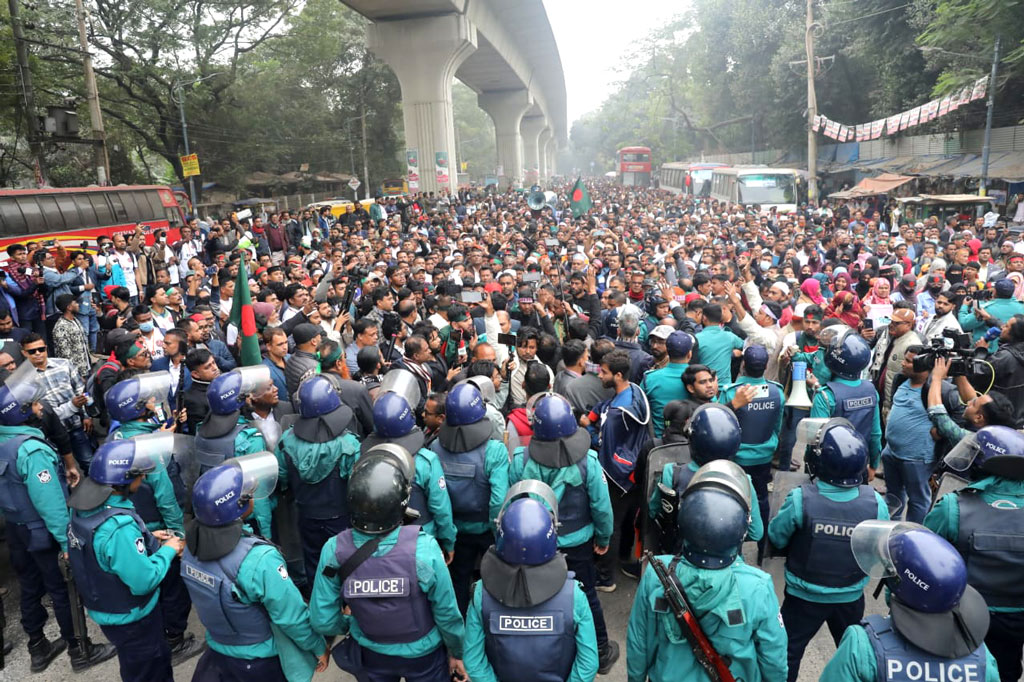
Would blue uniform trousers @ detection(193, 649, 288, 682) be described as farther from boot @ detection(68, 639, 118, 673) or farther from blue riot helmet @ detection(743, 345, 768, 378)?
blue riot helmet @ detection(743, 345, 768, 378)

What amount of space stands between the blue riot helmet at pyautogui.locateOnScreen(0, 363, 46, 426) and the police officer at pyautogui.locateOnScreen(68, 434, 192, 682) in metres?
1.14

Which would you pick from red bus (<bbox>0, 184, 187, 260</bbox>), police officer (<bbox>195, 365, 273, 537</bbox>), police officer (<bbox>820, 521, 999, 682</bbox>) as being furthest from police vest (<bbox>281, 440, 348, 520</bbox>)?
red bus (<bbox>0, 184, 187, 260</bbox>)

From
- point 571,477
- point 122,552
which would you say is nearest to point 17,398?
point 122,552

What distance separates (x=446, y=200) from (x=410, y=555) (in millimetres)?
25532

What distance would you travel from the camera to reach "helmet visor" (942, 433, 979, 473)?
10.2 feet

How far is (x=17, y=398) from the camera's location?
3.96 m

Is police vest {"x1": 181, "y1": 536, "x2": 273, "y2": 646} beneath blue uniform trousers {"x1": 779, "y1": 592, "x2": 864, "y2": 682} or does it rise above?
above

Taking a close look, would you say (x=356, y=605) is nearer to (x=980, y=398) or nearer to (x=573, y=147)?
(x=980, y=398)

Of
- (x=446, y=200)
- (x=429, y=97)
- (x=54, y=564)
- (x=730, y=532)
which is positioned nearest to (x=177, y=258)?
(x=54, y=564)

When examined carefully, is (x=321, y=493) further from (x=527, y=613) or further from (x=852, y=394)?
(x=852, y=394)

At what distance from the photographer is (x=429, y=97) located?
27812 mm

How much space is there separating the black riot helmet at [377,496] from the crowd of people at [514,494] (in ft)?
0.04

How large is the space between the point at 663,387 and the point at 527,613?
2.60m

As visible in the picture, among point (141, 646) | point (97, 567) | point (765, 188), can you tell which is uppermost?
point (765, 188)
